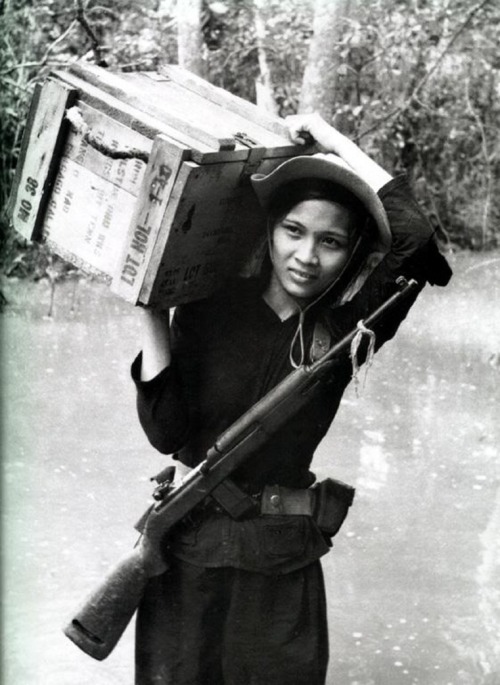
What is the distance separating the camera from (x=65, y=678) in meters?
3.42

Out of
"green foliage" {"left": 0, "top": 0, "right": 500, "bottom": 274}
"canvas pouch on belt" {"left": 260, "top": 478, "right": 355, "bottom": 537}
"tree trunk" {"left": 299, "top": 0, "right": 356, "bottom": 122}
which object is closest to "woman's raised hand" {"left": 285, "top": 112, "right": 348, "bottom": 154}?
"canvas pouch on belt" {"left": 260, "top": 478, "right": 355, "bottom": 537}

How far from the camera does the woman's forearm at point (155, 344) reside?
224cm

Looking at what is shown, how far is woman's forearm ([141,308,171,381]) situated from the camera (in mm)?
2238

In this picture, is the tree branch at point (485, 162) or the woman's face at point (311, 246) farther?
the tree branch at point (485, 162)

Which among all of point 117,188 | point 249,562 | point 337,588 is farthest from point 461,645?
point 117,188

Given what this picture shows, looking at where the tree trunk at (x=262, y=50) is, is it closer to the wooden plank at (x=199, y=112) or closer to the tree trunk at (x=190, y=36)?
the tree trunk at (x=190, y=36)

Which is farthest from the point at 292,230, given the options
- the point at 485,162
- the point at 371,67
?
the point at 485,162

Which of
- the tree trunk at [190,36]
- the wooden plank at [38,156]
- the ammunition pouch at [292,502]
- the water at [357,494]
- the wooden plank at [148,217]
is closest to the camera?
the wooden plank at [148,217]

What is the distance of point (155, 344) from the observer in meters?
2.25

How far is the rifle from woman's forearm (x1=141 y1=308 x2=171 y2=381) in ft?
0.72

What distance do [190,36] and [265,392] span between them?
3.44m

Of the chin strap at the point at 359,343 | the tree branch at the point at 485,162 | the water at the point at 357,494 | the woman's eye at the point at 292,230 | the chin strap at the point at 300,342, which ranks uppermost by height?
the woman's eye at the point at 292,230

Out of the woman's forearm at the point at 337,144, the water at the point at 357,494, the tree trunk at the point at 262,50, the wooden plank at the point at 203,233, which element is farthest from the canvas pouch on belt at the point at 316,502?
the tree trunk at the point at 262,50

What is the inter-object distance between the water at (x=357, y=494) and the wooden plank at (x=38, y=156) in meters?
1.79
